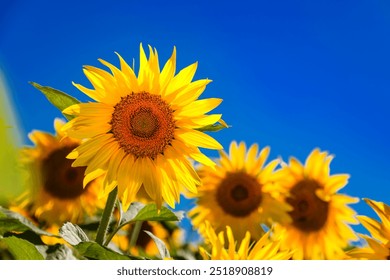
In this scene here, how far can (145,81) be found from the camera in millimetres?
949

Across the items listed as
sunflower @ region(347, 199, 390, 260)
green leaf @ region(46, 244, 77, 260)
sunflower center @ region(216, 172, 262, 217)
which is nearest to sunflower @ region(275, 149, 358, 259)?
sunflower center @ region(216, 172, 262, 217)

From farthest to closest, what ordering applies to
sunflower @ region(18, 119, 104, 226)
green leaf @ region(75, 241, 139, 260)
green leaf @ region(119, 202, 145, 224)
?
sunflower @ region(18, 119, 104, 226)
green leaf @ region(119, 202, 145, 224)
green leaf @ region(75, 241, 139, 260)

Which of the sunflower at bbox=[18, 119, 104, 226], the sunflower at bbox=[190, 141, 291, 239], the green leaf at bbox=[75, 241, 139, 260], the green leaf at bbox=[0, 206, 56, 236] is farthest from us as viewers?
the sunflower at bbox=[190, 141, 291, 239]

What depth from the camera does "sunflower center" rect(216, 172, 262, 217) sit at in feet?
5.89

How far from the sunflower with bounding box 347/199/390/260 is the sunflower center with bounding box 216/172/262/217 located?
0.87 m

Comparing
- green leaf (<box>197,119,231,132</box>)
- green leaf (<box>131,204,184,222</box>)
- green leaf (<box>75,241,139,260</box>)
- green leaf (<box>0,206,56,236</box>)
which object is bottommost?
green leaf (<box>75,241,139,260</box>)

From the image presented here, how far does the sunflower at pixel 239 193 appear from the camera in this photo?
175 centimetres

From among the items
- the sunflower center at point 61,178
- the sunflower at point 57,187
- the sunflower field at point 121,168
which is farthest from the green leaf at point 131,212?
the sunflower center at point 61,178

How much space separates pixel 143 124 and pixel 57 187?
1.86 feet

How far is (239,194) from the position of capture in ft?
5.98

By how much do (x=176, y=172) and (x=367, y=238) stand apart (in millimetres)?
362

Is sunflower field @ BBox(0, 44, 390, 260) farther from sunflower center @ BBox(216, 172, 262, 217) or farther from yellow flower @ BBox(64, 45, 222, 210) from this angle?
sunflower center @ BBox(216, 172, 262, 217)
